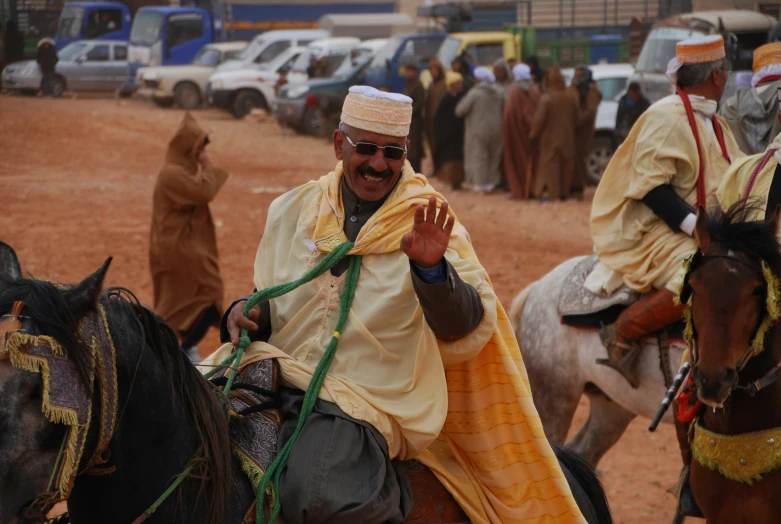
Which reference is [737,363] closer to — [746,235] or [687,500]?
[746,235]

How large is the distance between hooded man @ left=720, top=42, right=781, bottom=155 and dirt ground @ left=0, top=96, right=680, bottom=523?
230 centimetres

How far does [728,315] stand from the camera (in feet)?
14.4

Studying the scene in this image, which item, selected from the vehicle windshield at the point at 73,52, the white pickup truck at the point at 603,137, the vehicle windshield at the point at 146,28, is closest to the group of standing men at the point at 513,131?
the white pickup truck at the point at 603,137

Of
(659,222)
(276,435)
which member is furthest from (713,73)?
(276,435)

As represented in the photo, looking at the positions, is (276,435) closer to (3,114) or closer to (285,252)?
(285,252)

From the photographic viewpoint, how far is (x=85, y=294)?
2.66m

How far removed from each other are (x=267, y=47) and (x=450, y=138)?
1517 cm

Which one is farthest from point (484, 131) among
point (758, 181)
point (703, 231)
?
point (703, 231)

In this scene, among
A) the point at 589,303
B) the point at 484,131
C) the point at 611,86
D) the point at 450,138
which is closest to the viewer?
the point at 589,303

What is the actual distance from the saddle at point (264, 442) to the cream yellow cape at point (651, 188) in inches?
108

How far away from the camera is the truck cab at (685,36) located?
1809 cm

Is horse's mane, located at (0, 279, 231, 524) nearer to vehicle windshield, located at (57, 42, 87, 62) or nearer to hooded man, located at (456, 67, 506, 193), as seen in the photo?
hooded man, located at (456, 67, 506, 193)

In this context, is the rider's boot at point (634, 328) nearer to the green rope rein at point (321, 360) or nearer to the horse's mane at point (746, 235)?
the horse's mane at point (746, 235)

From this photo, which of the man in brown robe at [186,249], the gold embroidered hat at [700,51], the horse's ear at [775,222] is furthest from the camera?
the man in brown robe at [186,249]
